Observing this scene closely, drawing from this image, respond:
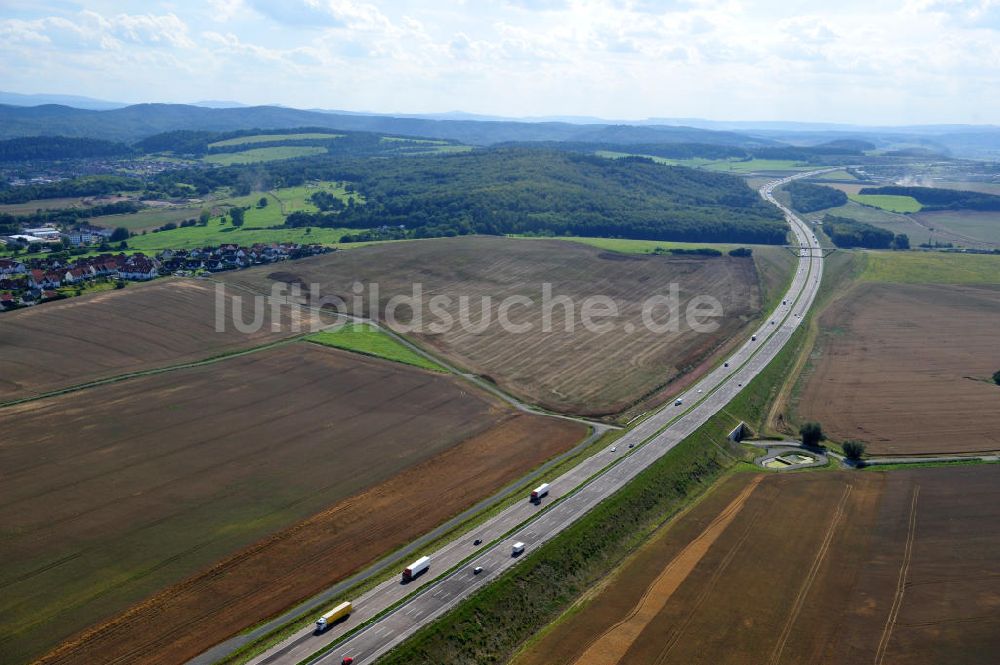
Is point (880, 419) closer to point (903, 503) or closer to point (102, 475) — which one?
point (903, 503)

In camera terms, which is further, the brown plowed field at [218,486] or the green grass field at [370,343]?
the green grass field at [370,343]

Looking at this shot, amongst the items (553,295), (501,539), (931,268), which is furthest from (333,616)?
(931,268)

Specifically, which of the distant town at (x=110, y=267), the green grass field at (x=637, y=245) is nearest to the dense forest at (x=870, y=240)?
the green grass field at (x=637, y=245)

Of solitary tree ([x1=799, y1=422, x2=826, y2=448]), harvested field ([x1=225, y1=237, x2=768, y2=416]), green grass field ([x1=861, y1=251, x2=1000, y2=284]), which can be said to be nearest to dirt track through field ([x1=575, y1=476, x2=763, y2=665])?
solitary tree ([x1=799, y1=422, x2=826, y2=448])

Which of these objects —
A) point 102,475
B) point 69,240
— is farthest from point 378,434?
point 69,240

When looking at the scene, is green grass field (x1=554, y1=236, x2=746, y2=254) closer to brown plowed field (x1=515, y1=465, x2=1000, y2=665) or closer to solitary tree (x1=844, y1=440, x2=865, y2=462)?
solitary tree (x1=844, y1=440, x2=865, y2=462)

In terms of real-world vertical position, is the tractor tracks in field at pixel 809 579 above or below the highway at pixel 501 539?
below

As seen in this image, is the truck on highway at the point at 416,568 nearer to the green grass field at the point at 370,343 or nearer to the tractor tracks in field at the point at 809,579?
the tractor tracks in field at the point at 809,579
